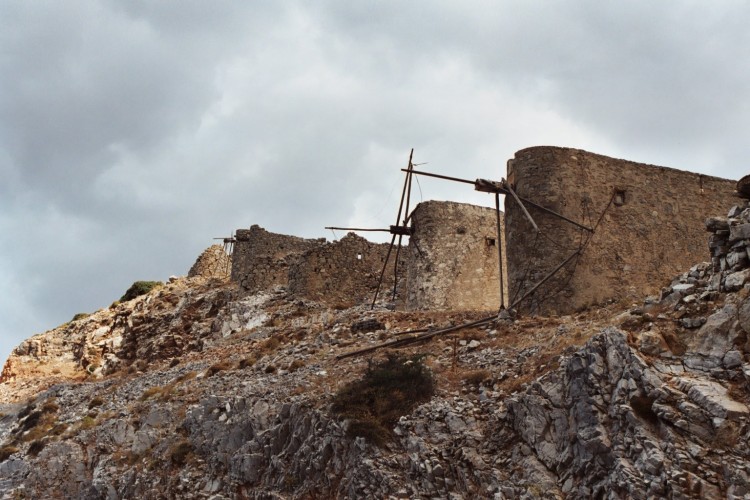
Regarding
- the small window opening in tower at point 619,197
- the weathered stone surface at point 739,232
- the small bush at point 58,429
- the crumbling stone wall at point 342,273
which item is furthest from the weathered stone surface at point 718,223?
the small bush at point 58,429

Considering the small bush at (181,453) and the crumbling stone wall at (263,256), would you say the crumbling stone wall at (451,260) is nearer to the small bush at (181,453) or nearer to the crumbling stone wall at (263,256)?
the crumbling stone wall at (263,256)

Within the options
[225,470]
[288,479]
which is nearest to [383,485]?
[288,479]

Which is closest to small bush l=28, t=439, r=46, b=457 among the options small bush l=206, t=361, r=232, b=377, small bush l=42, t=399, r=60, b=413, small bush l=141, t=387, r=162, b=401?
small bush l=42, t=399, r=60, b=413

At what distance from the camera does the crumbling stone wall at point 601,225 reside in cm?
1720

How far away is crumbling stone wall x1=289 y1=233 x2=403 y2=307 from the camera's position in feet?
91.2

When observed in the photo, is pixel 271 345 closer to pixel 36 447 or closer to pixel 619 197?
pixel 36 447

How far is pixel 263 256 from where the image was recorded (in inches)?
1218

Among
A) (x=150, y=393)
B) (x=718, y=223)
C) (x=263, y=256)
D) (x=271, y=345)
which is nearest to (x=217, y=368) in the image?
(x=271, y=345)

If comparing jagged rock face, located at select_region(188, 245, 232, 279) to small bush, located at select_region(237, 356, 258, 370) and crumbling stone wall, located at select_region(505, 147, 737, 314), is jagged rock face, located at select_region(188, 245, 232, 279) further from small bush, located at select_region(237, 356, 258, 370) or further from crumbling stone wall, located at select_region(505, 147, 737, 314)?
crumbling stone wall, located at select_region(505, 147, 737, 314)

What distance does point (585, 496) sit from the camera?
9.62 m

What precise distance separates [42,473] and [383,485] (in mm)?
10859

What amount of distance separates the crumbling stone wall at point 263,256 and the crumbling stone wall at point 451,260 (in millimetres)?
6462

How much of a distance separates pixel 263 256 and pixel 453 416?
19774 mm

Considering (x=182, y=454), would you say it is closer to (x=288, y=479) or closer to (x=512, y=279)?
(x=288, y=479)
